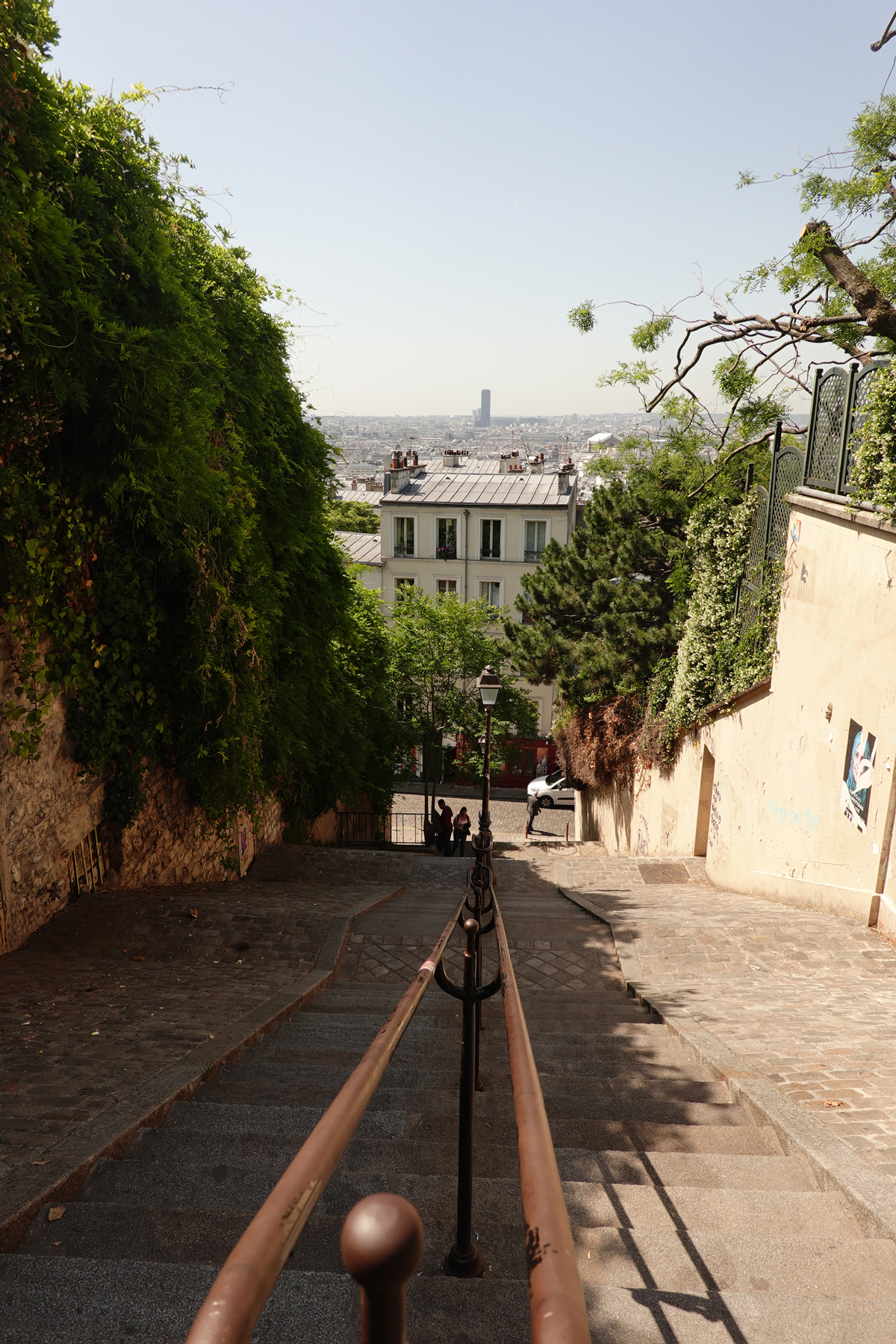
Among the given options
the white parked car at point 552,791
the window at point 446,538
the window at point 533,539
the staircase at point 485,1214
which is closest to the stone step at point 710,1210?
the staircase at point 485,1214

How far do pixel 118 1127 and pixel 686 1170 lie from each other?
7.16 ft

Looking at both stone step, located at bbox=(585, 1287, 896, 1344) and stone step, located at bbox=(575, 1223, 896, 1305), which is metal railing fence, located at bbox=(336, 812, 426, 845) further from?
stone step, located at bbox=(585, 1287, 896, 1344)

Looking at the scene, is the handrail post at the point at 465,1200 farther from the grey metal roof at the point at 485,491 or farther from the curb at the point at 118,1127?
the grey metal roof at the point at 485,491

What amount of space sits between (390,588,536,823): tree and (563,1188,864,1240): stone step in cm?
2012

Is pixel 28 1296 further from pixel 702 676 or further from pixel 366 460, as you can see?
pixel 366 460

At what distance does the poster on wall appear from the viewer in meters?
7.42

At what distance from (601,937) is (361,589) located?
39.2 ft

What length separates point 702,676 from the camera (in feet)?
44.3

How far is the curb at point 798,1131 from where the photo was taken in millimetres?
2799

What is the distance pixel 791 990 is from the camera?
6.07 metres

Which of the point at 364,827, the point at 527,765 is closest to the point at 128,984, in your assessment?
the point at 364,827

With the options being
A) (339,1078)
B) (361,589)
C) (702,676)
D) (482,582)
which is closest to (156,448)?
(339,1078)

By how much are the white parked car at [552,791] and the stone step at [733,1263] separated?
2546cm

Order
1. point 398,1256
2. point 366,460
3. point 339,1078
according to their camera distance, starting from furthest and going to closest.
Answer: point 366,460 < point 339,1078 < point 398,1256
